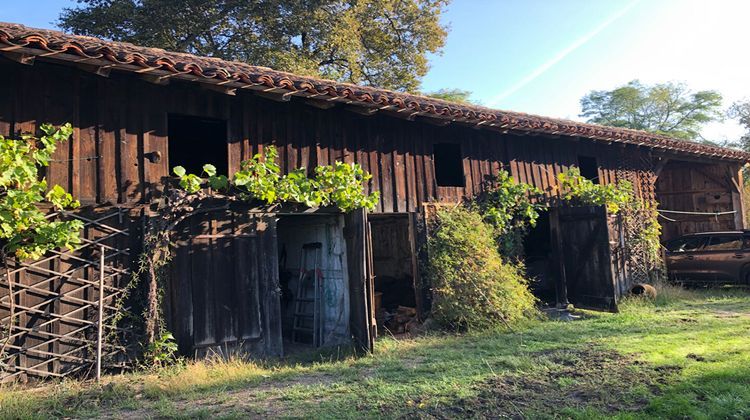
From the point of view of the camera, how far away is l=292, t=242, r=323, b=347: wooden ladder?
27.2 feet

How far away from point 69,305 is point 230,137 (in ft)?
9.88

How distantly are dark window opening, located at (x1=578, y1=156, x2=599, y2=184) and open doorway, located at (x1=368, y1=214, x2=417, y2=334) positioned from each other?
16.2 ft

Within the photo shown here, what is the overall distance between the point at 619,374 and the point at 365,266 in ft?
11.6

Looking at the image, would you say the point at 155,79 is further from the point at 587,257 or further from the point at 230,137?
the point at 587,257

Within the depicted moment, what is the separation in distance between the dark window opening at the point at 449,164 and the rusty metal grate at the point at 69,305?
6.43 meters

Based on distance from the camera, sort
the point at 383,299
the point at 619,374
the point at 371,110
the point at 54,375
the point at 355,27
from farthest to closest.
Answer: the point at 355,27, the point at 383,299, the point at 371,110, the point at 54,375, the point at 619,374

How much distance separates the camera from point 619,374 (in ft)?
17.2

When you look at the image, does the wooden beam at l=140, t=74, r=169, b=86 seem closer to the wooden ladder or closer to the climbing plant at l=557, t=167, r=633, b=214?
the wooden ladder

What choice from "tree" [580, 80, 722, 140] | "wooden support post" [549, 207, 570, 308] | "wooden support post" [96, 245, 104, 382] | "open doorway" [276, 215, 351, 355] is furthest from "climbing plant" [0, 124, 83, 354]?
"tree" [580, 80, 722, 140]

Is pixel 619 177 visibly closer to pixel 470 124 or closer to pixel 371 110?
pixel 470 124

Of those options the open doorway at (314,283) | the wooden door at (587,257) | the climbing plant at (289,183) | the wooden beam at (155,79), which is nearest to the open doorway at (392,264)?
the open doorway at (314,283)

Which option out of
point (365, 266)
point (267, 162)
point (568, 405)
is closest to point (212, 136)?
point (267, 162)

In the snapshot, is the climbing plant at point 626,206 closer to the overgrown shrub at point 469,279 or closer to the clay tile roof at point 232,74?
the clay tile roof at point 232,74

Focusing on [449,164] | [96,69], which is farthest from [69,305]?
[449,164]
